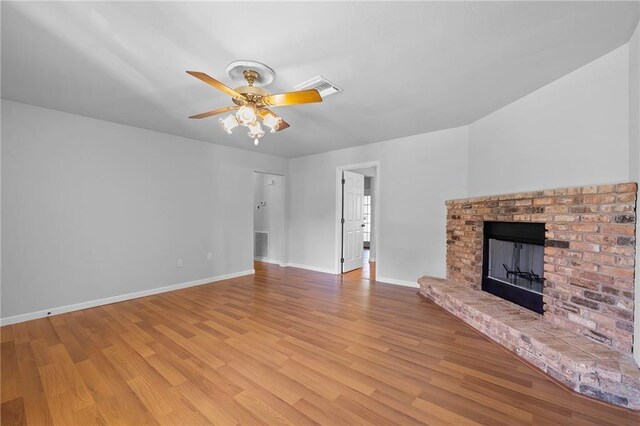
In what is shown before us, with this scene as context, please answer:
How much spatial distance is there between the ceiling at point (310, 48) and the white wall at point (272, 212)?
10.2 ft

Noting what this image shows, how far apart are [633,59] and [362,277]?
13.5 ft

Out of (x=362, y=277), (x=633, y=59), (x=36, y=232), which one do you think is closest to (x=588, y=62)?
(x=633, y=59)

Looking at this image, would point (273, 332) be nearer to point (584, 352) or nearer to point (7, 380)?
point (7, 380)

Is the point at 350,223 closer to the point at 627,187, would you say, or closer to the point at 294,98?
the point at 294,98

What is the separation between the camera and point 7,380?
1874 mm

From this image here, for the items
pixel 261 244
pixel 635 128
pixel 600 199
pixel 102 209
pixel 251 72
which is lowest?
pixel 261 244

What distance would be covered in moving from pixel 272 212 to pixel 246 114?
421cm

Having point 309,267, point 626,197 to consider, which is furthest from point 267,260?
point 626,197

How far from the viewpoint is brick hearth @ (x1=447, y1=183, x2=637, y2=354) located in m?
1.77

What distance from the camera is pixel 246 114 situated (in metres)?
2.07

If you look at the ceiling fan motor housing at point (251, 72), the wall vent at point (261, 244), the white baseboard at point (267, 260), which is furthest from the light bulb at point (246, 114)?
the wall vent at point (261, 244)

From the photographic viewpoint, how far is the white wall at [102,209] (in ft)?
9.48

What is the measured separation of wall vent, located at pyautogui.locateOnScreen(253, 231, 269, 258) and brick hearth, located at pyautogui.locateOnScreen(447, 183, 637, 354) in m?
5.06

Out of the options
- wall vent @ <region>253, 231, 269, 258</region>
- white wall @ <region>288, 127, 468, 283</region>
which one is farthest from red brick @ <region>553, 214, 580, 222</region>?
wall vent @ <region>253, 231, 269, 258</region>
